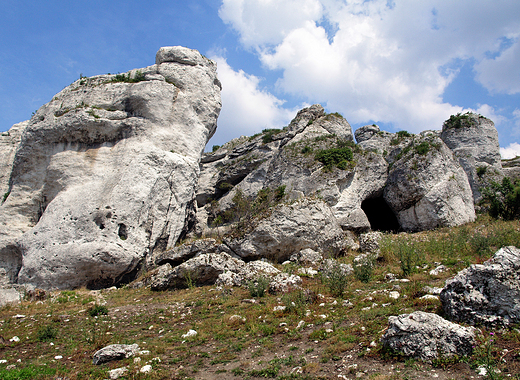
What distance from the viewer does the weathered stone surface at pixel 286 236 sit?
1678 centimetres

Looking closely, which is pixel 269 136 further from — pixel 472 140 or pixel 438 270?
pixel 438 270

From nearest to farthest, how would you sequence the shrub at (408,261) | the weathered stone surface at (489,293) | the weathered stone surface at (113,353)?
the weathered stone surface at (489,293), the weathered stone surface at (113,353), the shrub at (408,261)

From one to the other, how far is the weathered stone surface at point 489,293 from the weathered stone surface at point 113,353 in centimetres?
632

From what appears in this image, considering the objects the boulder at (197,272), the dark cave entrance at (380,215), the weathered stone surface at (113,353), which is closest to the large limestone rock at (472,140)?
the dark cave entrance at (380,215)

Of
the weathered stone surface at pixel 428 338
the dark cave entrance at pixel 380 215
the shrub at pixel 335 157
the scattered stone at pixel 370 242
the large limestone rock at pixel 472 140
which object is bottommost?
the weathered stone surface at pixel 428 338

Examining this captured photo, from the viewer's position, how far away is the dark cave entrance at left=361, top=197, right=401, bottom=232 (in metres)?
24.9

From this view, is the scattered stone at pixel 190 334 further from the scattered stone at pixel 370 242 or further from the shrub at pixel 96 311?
the scattered stone at pixel 370 242

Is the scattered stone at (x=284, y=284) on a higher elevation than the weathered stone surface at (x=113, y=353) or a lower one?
higher

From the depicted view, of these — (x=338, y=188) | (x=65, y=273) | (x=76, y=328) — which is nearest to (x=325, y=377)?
(x=76, y=328)

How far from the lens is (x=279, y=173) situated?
25781mm

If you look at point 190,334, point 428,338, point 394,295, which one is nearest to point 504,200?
point 394,295

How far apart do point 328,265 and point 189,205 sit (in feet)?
40.4

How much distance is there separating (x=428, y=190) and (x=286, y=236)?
460 inches

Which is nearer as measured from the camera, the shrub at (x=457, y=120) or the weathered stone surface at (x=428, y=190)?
the weathered stone surface at (x=428, y=190)
